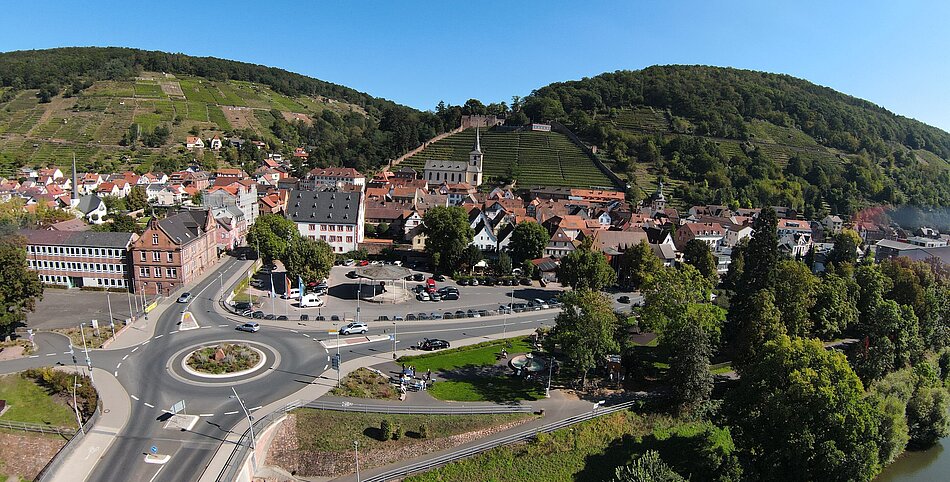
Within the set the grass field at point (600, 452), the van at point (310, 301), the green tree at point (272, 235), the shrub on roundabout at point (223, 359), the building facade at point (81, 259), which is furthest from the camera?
the green tree at point (272, 235)

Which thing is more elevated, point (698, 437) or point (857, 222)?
point (857, 222)

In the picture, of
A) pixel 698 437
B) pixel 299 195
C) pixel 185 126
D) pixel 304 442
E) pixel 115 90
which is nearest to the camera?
pixel 304 442

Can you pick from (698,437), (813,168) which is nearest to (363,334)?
(698,437)

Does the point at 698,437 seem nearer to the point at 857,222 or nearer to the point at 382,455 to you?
the point at 382,455

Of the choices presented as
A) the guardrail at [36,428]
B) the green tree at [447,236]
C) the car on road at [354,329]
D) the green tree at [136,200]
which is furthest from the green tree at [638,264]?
the green tree at [136,200]

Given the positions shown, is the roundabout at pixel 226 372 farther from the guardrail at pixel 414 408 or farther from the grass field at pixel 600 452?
the grass field at pixel 600 452

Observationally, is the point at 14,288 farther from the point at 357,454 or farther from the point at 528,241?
the point at 528,241

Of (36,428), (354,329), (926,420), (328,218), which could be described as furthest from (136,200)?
(926,420)
